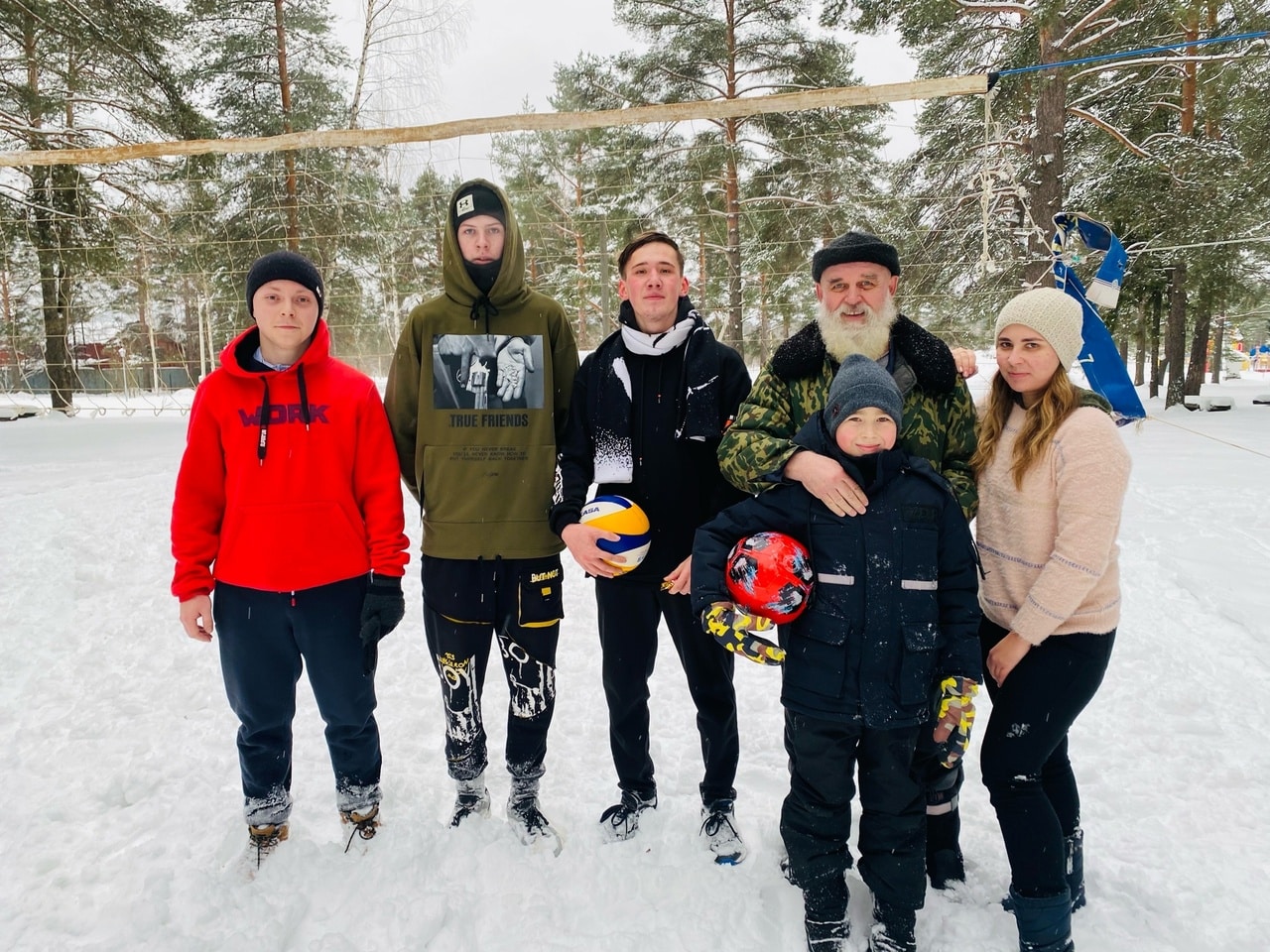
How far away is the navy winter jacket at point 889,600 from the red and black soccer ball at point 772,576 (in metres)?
0.06

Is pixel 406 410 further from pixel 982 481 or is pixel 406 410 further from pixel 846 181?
pixel 846 181

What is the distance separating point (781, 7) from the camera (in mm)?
12539

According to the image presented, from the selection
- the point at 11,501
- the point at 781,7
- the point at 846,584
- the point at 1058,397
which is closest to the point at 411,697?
the point at 846,584

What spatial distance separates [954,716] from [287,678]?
223 cm

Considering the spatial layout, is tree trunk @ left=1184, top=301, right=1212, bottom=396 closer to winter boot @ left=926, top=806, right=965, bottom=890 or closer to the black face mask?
winter boot @ left=926, top=806, right=965, bottom=890

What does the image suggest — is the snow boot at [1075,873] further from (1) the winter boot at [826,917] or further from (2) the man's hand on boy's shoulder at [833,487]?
(2) the man's hand on boy's shoulder at [833,487]

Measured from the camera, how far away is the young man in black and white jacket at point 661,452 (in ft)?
8.25

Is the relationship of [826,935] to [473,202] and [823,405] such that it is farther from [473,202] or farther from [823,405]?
[473,202]

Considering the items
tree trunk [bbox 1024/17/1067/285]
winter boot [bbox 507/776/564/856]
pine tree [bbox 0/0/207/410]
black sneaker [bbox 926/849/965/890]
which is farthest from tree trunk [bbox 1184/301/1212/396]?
pine tree [bbox 0/0/207/410]

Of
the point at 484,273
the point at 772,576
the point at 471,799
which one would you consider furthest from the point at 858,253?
the point at 471,799

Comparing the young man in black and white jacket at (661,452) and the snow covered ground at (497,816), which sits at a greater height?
Answer: the young man in black and white jacket at (661,452)

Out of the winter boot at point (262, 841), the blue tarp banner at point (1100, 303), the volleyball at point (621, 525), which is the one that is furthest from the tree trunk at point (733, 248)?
the winter boot at point (262, 841)

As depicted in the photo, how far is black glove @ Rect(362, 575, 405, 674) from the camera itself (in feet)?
8.03

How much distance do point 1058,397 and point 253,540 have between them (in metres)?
2.62
